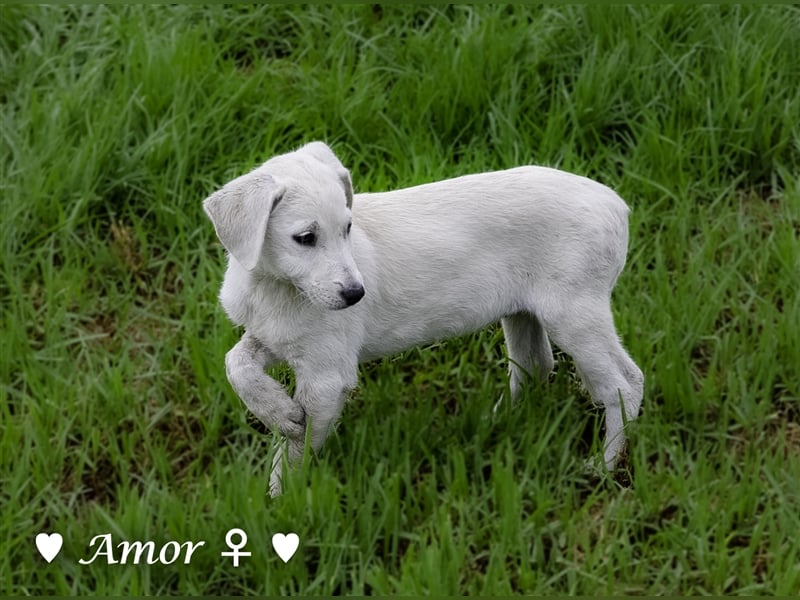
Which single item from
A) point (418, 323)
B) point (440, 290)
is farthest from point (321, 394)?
point (440, 290)

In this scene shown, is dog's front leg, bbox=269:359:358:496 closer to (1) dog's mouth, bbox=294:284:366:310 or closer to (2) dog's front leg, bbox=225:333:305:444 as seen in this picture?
(2) dog's front leg, bbox=225:333:305:444

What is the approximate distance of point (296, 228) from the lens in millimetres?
4320

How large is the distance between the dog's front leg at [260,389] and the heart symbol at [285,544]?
15.0 inches

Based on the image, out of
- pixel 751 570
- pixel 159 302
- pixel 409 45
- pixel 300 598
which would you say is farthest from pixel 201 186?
pixel 751 570

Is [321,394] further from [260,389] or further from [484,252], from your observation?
[484,252]

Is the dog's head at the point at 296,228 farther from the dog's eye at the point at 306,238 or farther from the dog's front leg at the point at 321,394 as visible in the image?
the dog's front leg at the point at 321,394

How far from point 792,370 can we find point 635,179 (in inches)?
50.6

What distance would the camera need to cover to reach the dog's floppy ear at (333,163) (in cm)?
454

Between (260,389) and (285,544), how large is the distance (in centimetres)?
54

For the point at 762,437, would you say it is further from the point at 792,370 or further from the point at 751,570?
the point at 751,570

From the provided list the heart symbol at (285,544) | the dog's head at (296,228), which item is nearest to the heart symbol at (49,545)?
the heart symbol at (285,544)

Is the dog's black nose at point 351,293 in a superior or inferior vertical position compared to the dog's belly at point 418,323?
superior

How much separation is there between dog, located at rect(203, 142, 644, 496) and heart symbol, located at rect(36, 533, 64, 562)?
762 millimetres

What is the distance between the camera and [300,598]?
4422 mm
